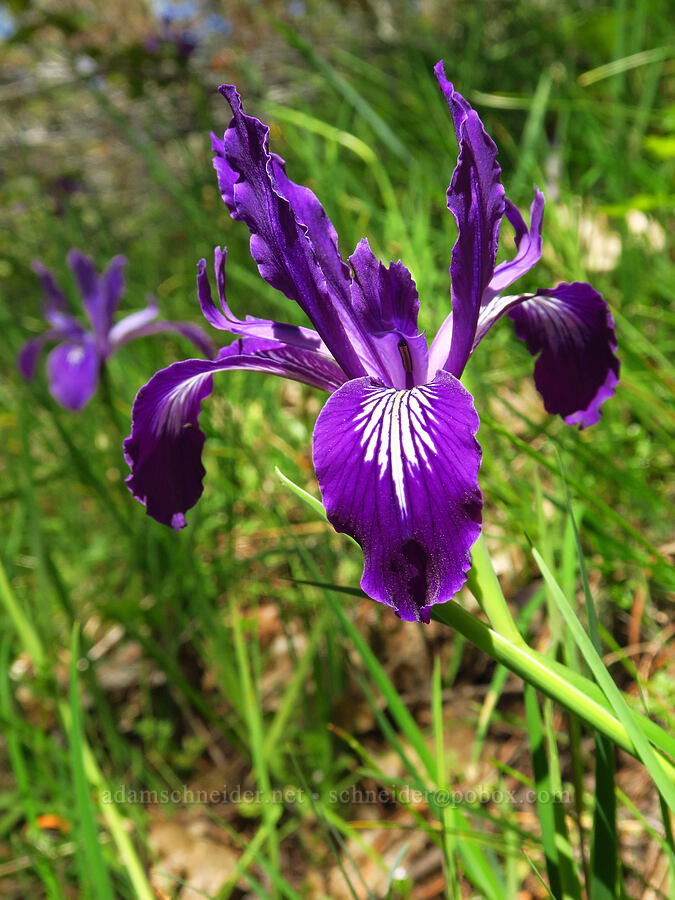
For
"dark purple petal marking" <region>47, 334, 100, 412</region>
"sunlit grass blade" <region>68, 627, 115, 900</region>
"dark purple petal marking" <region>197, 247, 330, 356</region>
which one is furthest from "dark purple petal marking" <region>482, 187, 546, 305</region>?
"dark purple petal marking" <region>47, 334, 100, 412</region>

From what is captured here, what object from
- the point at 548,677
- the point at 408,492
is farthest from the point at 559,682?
the point at 408,492

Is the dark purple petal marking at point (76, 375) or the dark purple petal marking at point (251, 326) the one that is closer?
the dark purple petal marking at point (251, 326)

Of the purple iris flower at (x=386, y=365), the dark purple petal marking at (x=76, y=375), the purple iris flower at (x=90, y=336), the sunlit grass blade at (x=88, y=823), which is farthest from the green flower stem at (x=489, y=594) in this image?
the dark purple petal marking at (x=76, y=375)

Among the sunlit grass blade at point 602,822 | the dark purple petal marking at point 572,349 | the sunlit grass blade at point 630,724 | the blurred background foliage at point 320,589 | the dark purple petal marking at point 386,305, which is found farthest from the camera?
the blurred background foliage at point 320,589

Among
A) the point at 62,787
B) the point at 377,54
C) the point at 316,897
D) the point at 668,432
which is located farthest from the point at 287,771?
the point at 377,54

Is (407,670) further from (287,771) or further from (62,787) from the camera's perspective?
(62,787)

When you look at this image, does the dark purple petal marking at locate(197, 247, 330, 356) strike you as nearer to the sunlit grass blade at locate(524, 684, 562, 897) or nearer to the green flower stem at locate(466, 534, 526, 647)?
the green flower stem at locate(466, 534, 526, 647)

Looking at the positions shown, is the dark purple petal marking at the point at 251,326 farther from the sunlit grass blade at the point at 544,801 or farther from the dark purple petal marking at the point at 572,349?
the sunlit grass blade at the point at 544,801
